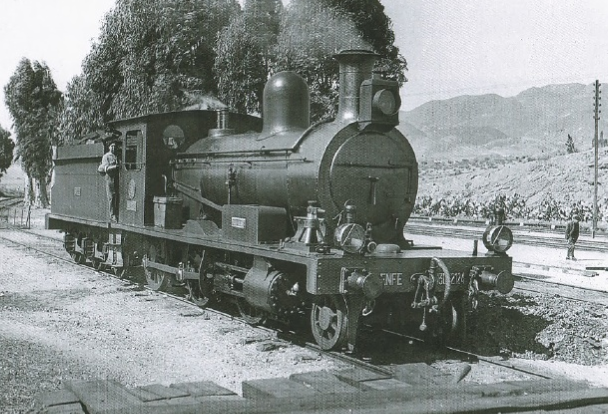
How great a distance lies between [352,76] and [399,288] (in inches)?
111

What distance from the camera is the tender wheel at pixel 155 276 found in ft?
39.6

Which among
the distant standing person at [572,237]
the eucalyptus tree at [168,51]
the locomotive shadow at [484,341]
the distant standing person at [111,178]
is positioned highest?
the eucalyptus tree at [168,51]

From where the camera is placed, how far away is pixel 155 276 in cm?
1237

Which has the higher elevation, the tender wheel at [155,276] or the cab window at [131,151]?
the cab window at [131,151]

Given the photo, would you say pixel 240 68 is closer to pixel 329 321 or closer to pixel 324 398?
pixel 329 321

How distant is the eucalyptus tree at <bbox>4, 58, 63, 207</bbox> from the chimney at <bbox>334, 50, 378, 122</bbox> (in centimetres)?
3916

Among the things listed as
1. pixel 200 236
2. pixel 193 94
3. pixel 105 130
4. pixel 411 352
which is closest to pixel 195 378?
pixel 411 352

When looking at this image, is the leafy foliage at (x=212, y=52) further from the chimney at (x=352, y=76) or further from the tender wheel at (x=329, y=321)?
the tender wheel at (x=329, y=321)

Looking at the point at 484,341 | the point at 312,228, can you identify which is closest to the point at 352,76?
the point at 312,228

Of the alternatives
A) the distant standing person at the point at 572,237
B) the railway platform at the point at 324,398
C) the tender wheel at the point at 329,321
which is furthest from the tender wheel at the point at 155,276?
the distant standing person at the point at 572,237

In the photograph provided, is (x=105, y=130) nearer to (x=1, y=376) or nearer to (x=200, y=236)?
(x=200, y=236)

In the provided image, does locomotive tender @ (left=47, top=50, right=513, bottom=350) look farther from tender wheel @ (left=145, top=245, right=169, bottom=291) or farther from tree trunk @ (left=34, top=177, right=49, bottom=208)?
tree trunk @ (left=34, top=177, right=49, bottom=208)

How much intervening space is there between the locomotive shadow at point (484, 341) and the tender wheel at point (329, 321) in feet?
1.44

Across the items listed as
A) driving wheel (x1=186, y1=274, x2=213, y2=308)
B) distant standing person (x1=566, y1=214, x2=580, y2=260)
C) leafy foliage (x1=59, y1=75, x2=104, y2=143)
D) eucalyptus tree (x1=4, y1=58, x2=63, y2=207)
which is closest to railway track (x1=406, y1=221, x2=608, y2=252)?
distant standing person (x1=566, y1=214, x2=580, y2=260)
